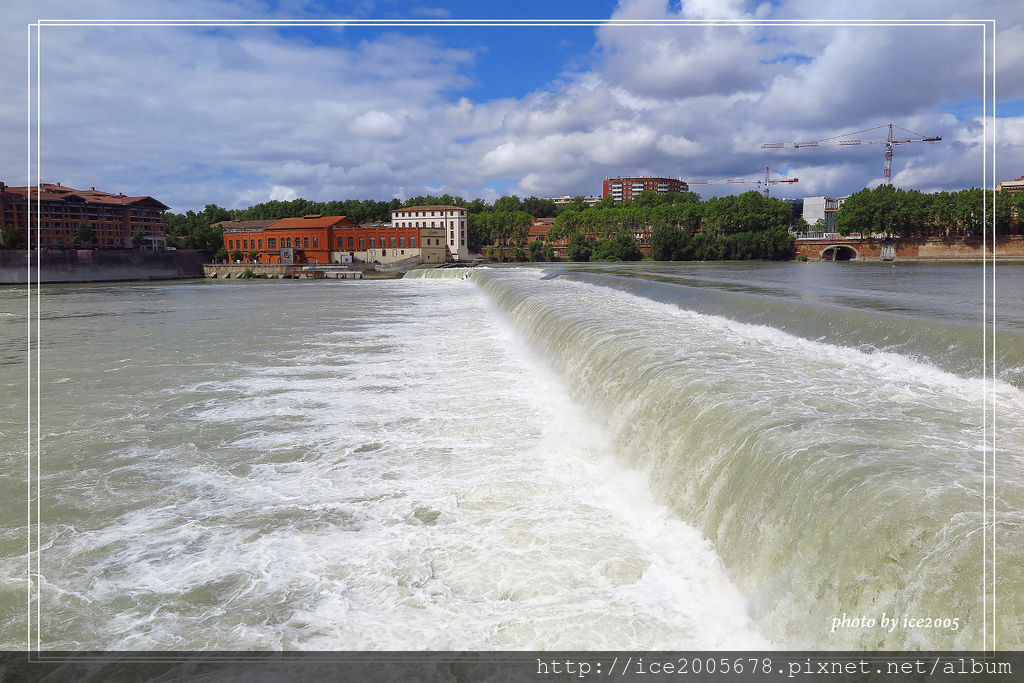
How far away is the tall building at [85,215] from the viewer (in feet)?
250

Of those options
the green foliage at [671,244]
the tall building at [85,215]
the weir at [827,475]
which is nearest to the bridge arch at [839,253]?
the green foliage at [671,244]

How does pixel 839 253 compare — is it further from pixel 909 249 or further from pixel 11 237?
pixel 11 237

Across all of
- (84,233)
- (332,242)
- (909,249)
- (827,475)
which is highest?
(84,233)

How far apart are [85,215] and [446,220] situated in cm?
4813

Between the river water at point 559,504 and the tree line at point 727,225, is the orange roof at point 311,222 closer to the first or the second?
the tree line at point 727,225

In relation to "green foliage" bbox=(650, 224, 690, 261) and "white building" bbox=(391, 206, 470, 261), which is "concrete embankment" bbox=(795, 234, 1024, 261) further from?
"white building" bbox=(391, 206, 470, 261)

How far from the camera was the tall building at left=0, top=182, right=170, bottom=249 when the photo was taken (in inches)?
2995

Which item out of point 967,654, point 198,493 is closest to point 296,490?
point 198,493

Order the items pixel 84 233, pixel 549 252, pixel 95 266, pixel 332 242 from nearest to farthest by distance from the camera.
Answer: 1. pixel 95 266
2. pixel 332 242
3. pixel 84 233
4. pixel 549 252

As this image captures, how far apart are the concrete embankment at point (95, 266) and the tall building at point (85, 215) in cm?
1111

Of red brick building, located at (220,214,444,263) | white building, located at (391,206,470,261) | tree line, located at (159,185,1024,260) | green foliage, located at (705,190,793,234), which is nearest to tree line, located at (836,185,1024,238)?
tree line, located at (159,185,1024,260)

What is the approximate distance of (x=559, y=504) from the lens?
5.04 m

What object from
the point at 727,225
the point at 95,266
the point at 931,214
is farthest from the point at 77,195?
the point at 931,214

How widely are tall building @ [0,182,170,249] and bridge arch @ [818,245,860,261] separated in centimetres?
8057
